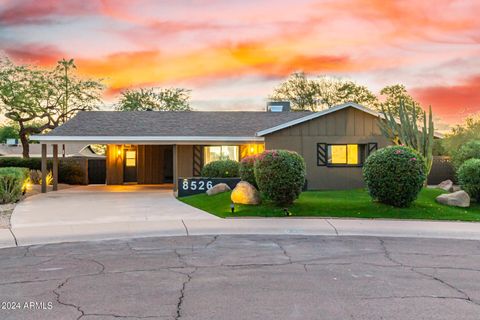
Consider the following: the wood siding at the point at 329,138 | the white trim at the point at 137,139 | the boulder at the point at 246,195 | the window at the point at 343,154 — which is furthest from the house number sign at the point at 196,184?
the window at the point at 343,154

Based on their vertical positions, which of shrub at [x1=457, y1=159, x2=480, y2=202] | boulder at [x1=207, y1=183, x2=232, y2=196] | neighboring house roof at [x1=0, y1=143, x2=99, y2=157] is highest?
neighboring house roof at [x1=0, y1=143, x2=99, y2=157]

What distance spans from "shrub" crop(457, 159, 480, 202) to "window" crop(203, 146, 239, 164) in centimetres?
1220

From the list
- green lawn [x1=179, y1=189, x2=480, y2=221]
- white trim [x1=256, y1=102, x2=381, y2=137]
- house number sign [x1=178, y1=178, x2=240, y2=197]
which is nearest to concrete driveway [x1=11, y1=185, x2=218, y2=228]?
house number sign [x1=178, y1=178, x2=240, y2=197]

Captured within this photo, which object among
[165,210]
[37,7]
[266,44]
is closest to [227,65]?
[266,44]

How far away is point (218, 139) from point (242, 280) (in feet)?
54.6

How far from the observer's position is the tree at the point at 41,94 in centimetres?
3679

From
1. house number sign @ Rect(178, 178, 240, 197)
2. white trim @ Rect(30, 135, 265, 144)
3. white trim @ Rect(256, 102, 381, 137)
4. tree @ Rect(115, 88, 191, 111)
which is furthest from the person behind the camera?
tree @ Rect(115, 88, 191, 111)

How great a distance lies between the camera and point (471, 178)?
49.4 ft

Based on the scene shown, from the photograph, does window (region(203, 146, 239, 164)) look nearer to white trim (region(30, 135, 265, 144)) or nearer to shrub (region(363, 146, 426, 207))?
white trim (region(30, 135, 265, 144))

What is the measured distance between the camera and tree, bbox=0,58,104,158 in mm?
36791

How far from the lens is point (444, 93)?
2820cm

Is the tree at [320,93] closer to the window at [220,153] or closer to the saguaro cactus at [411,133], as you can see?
the window at [220,153]

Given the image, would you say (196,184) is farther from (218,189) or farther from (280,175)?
(280,175)

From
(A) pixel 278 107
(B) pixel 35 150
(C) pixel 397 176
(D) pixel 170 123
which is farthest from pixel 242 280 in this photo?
(B) pixel 35 150
